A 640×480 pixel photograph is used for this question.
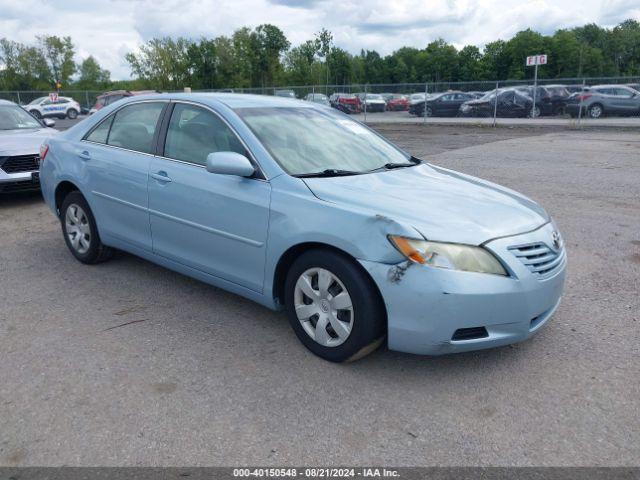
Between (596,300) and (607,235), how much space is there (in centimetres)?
219

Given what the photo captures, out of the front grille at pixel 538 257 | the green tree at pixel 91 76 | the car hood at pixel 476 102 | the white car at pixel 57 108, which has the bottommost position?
the front grille at pixel 538 257

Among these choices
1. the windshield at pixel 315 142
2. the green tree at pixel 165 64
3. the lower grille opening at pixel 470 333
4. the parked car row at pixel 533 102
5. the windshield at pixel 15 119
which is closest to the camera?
the lower grille opening at pixel 470 333

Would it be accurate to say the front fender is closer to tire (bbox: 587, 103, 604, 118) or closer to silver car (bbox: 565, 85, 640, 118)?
silver car (bbox: 565, 85, 640, 118)

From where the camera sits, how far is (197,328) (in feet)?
13.1

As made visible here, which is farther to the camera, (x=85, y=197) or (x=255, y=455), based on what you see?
(x=85, y=197)

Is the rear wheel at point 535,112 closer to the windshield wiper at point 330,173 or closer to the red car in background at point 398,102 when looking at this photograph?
the red car in background at point 398,102

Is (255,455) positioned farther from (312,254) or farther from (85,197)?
(85,197)

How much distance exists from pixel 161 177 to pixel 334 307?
1.84m

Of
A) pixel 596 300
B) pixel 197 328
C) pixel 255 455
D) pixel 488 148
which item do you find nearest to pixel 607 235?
pixel 596 300

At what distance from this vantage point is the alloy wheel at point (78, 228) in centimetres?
524

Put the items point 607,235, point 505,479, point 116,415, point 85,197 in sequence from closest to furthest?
point 505,479
point 116,415
point 85,197
point 607,235

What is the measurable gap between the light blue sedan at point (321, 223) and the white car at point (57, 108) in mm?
36648

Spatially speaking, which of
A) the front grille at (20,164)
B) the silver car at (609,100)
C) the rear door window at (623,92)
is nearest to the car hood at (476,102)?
the silver car at (609,100)

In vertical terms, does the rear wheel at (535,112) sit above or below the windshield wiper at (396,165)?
above
